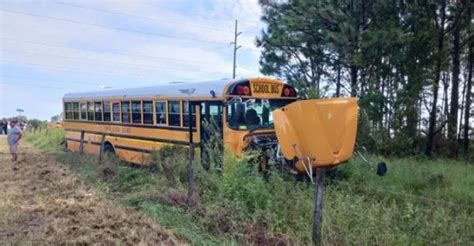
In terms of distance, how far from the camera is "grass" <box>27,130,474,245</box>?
4.68m

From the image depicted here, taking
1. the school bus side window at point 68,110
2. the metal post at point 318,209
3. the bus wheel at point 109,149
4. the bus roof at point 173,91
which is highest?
the bus roof at point 173,91

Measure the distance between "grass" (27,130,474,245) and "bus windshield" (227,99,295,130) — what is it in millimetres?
1354

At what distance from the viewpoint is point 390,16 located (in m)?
13.3

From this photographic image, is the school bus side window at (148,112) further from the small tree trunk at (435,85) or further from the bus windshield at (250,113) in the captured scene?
the small tree trunk at (435,85)

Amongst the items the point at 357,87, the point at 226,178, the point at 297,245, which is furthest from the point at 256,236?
the point at 357,87

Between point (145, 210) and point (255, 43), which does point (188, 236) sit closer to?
point (145, 210)

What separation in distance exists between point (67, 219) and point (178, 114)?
5.01 meters

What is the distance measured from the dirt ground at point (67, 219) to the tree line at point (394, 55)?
703 centimetres

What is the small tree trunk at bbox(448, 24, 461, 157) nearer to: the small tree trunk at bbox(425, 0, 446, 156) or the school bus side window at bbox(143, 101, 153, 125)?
the small tree trunk at bbox(425, 0, 446, 156)

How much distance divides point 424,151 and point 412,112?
145 centimetres

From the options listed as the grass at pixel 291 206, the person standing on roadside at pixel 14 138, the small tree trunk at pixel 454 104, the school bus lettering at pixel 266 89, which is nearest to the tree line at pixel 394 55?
the small tree trunk at pixel 454 104

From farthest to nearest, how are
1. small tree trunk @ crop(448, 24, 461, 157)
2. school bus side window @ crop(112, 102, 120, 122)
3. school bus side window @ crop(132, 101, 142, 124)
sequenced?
small tree trunk @ crop(448, 24, 461, 157)
school bus side window @ crop(112, 102, 120, 122)
school bus side window @ crop(132, 101, 142, 124)

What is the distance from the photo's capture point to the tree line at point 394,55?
12.9 metres

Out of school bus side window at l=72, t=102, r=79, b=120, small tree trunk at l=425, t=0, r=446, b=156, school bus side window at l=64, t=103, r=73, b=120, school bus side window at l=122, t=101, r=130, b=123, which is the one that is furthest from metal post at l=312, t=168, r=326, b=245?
school bus side window at l=64, t=103, r=73, b=120
